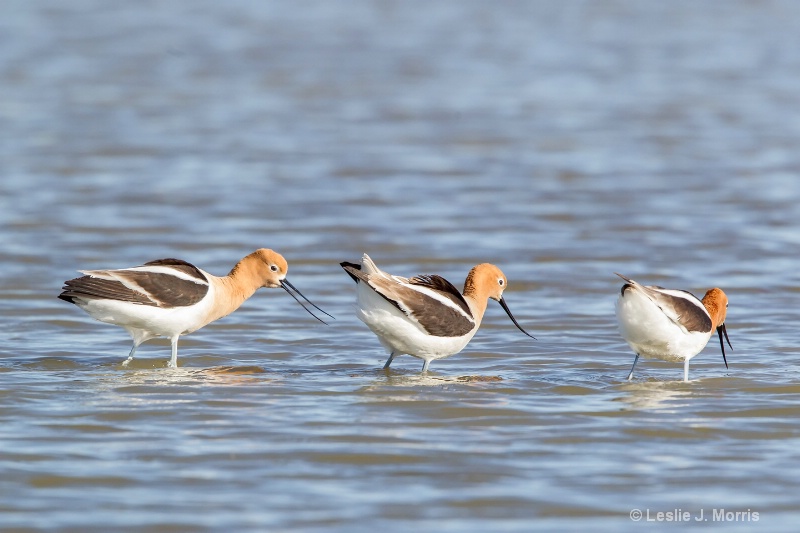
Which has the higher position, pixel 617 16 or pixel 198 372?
pixel 617 16

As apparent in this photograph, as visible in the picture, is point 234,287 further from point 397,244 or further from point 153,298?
point 397,244

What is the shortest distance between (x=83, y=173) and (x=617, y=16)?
57.5ft

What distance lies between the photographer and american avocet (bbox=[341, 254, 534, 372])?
29.5ft

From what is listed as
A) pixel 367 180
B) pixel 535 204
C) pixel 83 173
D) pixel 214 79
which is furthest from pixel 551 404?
pixel 214 79

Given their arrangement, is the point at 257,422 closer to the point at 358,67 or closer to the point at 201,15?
the point at 358,67

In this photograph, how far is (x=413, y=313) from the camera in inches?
356

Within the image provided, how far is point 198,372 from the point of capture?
30.4ft

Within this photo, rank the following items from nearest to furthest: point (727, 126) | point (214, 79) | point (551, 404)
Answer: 1. point (551, 404)
2. point (727, 126)
3. point (214, 79)

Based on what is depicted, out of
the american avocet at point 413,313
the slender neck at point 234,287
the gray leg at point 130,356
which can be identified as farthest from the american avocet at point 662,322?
the gray leg at point 130,356

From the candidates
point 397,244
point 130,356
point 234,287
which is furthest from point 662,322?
point 397,244

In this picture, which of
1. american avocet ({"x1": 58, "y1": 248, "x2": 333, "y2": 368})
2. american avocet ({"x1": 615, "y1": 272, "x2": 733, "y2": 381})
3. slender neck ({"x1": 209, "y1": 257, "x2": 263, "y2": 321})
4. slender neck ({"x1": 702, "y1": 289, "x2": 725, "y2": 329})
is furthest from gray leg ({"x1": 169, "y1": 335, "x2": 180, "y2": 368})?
slender neck ({"x1": 702, "y1": 289, "x2": 725, "y2": 329})

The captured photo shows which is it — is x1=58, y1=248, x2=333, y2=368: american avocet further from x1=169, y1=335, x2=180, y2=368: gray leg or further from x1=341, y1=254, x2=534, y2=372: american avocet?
x1=341, y1=254, x2=534, y2=372: american avocet

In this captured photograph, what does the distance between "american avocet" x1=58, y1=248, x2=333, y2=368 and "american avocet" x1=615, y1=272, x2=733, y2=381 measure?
2882mm

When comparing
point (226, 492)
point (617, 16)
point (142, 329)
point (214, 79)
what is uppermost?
point (617, 16)
